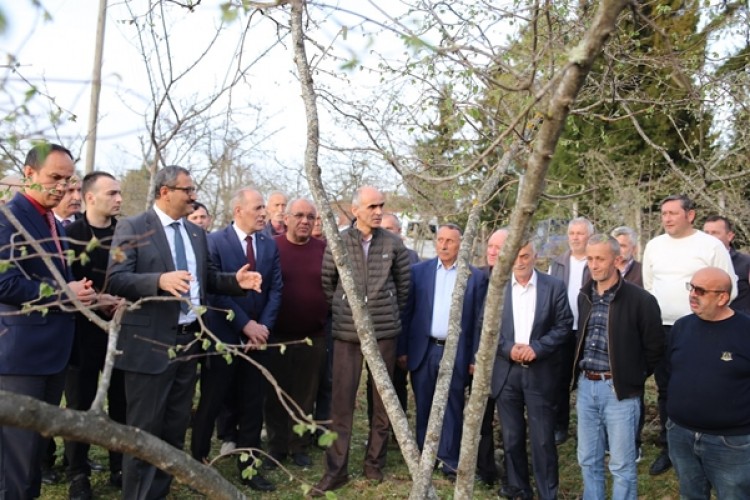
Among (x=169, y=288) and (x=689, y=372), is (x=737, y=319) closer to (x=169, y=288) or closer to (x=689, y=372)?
(x=689, y=372)

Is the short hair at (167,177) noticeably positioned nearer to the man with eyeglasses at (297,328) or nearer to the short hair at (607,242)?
the man with eyeglasses at (297,328)

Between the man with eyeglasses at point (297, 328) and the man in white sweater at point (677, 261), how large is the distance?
3022 millimetres

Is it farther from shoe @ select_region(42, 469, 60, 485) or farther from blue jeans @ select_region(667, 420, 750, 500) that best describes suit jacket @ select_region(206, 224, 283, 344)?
blue jeans @ select_region(667, 420, 750, 500)

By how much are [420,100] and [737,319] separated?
255 cm

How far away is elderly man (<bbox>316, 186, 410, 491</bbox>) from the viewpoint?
5766 mm

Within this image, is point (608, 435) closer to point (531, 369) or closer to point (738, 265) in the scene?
point (531, 369)

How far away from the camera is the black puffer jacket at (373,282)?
5.83m

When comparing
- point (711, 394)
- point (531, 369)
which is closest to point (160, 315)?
point (531, 369)

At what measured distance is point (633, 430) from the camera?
504 cm

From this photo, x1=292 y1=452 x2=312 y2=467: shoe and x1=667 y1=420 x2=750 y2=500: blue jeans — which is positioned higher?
x1=667 y1=420 x2=750 y2=500: blue jeans

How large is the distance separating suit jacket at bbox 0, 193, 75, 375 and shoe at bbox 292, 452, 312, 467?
267cm

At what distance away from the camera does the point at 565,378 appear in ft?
21.5

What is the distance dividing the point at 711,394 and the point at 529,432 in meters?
1.42

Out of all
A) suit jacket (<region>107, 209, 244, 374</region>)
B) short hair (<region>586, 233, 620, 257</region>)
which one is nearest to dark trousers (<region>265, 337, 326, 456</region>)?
suit jacket (<region>107, 209, 244, 374</region>)
